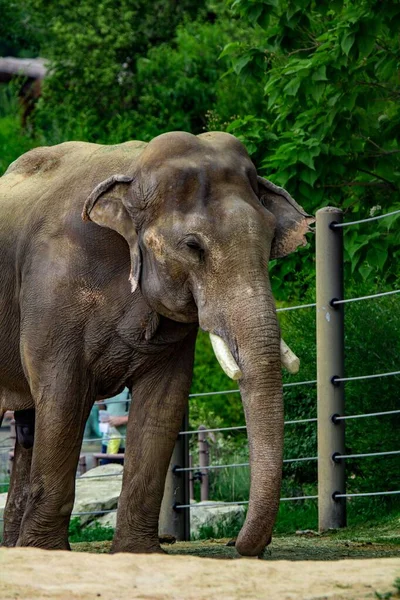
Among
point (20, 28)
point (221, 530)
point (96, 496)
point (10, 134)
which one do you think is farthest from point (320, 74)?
point (20, 28)

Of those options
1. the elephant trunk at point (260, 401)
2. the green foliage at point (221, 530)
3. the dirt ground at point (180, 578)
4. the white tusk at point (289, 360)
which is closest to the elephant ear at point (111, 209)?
the elephant trunk at point (260, 401)

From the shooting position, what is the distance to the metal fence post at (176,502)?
29.5 feet

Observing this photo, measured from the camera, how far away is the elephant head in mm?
6152

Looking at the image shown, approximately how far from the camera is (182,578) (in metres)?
→ 4.46

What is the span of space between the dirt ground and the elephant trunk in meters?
1.13

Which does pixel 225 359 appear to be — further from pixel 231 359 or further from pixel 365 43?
pixel 365 43

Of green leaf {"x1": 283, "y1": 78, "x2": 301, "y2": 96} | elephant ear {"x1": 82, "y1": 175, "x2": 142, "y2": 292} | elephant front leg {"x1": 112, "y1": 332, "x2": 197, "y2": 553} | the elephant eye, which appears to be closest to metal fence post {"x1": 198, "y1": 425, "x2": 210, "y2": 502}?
green leaf {"x1": 283, "y1": 78, "x2": 301, "y2": 96}

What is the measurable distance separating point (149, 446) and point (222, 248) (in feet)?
4.09

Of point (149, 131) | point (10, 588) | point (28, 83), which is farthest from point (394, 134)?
point (28, 83)

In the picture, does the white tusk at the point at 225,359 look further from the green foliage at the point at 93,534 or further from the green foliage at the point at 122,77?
the green foliage at the point at 122,77

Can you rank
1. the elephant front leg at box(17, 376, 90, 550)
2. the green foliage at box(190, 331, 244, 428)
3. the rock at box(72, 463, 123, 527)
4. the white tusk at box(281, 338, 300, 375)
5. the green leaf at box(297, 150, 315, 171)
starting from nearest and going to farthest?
the white tusk at box(281, 338, 300, 375) < the elephant front leg at box(17, 376, 90, 550) < the green leaf at box(297, 150, 315, 171) < the rock at box(72, 463, 123, 527) < the green foliage at box(190, 331, 244, 428)

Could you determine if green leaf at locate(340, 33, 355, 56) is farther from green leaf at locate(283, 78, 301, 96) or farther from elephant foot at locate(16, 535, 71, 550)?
elephant foot at locate(16, 535, 71, 550)

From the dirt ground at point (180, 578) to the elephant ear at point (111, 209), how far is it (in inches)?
85.0

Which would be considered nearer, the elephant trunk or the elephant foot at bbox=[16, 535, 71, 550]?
the elephant trunk
